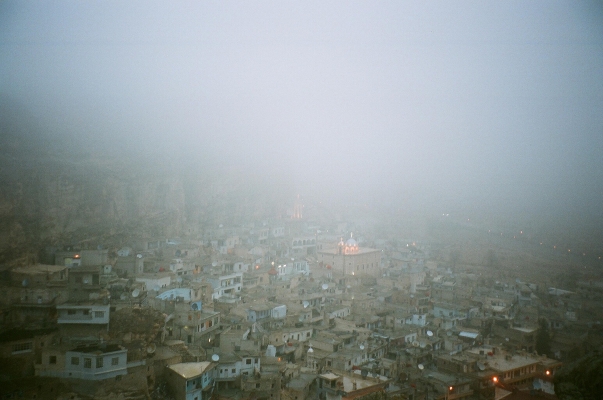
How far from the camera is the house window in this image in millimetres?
8383

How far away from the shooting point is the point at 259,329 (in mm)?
11703

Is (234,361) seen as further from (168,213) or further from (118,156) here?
(118,156)

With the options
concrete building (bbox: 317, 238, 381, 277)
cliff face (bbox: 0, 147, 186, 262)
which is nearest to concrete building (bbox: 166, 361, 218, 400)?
cliff face (bbox: 0, 147, 186, 262)

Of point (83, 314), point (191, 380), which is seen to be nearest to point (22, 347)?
point (83, 314)

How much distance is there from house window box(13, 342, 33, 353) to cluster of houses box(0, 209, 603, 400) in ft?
0.05

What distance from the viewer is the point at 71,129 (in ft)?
92.3

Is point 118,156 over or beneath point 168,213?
over

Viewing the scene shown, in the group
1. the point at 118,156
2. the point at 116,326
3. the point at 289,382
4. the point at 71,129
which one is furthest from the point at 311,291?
the point at 71,129

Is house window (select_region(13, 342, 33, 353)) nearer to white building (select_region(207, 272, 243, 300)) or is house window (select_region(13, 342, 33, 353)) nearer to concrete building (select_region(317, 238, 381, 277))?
white building (select_region(207, 272, 243, 300))

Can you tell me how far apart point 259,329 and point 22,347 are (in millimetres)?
5098

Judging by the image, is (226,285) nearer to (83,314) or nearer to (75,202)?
(83,314)

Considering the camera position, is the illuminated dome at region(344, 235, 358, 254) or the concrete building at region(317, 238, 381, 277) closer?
the concrete building at region(317, 238, 381, 277)

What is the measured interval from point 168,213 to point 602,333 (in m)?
17.6

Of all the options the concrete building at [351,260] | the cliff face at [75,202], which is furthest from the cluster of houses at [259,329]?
the concrete building at [351,260]
